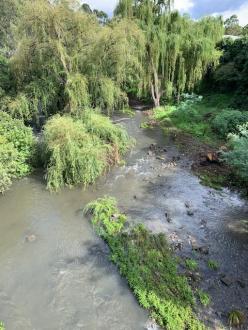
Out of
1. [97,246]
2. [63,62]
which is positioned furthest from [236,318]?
[63,62]

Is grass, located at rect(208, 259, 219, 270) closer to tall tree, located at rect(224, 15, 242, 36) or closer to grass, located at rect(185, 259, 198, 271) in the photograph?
grass, located at rect(185, 259, 198, 271)

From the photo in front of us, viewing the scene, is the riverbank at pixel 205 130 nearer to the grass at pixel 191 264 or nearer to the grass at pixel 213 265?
the grass at pixel 213 265

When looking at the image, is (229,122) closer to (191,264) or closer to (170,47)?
(170,47)

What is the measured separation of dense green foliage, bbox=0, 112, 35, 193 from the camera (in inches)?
408

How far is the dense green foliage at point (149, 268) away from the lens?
5785mm

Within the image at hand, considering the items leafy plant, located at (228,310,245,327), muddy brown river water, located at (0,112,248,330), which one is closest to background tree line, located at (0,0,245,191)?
muddy brown river water, located at (0,112,248,330)

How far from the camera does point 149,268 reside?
22.5 feet

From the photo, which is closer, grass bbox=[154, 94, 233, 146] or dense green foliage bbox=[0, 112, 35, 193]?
dense green foliage bbox=[0, 112, 35, 193]

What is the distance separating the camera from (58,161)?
10.2 meters

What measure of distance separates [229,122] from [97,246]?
10062mm

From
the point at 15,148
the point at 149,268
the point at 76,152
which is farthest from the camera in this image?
the point at 15,148

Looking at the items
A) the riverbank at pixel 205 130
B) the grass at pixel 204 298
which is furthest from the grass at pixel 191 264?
the riverbank at pixel 205 130

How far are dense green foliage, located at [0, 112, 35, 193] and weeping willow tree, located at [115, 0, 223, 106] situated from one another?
1020 cm

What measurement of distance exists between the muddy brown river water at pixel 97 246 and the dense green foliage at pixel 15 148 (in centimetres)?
49
